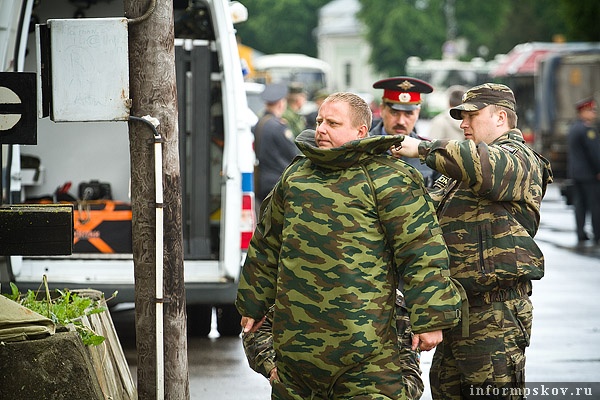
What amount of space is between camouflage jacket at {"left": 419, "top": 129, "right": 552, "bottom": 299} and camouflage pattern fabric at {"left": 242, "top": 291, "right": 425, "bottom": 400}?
1.49 feet

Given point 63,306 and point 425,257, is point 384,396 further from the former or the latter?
point 63,306

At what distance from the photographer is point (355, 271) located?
4.72 metres

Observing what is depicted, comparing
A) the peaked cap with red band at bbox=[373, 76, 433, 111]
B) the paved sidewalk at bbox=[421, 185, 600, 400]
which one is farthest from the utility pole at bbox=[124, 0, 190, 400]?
the paved sidewalk at bbox=[421, 185, 600, 400]

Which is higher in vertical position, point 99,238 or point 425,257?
point 425,257

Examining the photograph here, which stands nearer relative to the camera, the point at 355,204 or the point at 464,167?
the point at 355,204

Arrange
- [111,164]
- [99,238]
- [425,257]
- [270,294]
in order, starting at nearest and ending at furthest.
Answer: [425,257] → [270,294] → [99,238] → [111,164]

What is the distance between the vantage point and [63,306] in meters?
6.08

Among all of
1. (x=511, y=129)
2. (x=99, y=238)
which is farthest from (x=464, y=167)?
(x=99, y=238)

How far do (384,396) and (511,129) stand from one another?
5.19ft

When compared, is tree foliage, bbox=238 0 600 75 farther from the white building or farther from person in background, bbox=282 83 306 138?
person in background, bbox=282 83 306 138

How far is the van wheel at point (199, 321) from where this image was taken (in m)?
10.2

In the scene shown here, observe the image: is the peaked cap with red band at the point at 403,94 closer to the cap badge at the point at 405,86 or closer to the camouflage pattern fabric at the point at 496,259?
the cap badge at the point at 405,86

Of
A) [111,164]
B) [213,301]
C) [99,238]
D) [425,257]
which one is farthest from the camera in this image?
[111,164]

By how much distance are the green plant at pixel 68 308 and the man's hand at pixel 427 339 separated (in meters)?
1.81
